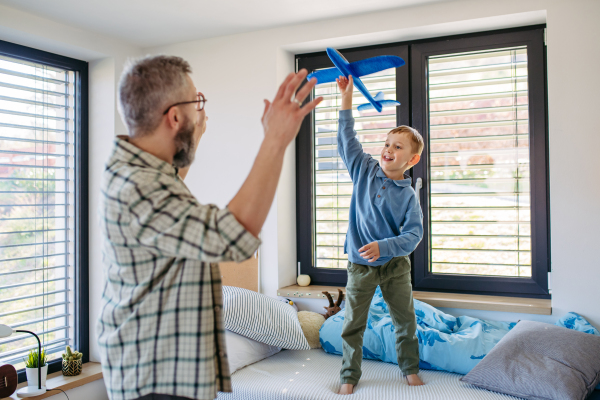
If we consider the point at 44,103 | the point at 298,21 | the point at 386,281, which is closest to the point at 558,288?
the point at 386,281

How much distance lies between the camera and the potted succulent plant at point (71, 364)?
8.32 ft

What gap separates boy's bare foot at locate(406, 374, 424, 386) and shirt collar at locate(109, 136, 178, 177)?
151 centimetres

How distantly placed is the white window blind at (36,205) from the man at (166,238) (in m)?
1.96

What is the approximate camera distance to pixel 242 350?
2219 millimetres

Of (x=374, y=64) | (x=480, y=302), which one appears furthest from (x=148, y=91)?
(x=480, y=302)

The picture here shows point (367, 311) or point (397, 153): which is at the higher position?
point (397, 153)

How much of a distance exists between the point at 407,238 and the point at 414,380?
606mm

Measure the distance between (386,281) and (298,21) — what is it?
156cm

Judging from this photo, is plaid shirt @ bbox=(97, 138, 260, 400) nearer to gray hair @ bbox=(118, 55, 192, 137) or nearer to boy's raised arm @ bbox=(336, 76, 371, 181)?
gray hair @ bbox=(118, 55, 192, 137)

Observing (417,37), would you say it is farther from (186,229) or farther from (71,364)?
(71,364)

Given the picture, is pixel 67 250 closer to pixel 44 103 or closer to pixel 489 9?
pixel 44 103

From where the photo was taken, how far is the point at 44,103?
267cm

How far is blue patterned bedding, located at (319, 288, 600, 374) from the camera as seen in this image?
205cm

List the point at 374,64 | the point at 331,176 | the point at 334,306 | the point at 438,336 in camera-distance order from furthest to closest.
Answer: the point at 331,176, the point at 334,306, the point at 438,336, the point at 374,64
